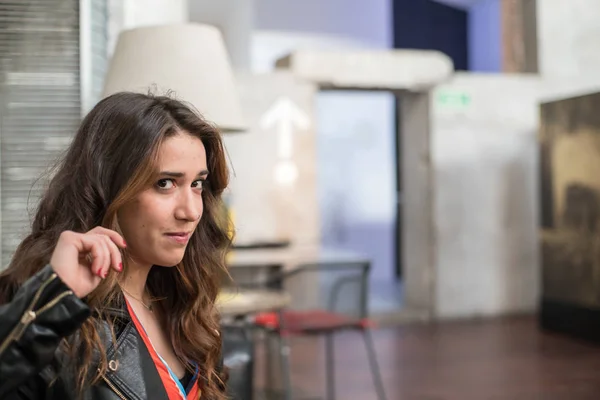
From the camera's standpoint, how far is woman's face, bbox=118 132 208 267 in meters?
1.24

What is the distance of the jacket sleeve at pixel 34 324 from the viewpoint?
882 millimetres

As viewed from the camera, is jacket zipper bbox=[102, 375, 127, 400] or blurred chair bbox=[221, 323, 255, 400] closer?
jacket zipper bbox=[102, 375, 127, 400]

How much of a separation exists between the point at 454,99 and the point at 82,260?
6.98m

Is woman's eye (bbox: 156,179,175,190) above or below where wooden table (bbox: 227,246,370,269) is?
above

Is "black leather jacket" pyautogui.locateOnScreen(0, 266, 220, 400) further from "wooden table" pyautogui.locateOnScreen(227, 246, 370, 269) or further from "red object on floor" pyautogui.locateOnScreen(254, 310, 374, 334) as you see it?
"wooden table" pyautogui.locateOnScreen(227, 246, 370, 269)

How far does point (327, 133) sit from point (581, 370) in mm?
5617

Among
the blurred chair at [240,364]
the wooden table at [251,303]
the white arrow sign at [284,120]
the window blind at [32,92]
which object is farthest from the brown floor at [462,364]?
the blurred chair at [240,364]

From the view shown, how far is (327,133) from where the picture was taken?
10398mm

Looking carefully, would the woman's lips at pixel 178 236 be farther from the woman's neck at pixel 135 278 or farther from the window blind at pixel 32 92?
the window blind at pixel 32 92

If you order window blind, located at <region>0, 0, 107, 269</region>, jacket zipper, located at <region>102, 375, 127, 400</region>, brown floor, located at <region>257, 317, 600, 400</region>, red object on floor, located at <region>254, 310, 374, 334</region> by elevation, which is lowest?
brown floor, located at <region>257, 317, 600, 400</region>

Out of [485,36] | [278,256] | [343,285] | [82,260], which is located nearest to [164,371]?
[82,260]

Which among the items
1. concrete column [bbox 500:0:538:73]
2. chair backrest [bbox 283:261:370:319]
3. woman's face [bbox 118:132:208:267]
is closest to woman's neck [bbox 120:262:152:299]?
woman's face [bbox 118:132:208:267]

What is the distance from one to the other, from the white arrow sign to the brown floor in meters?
1.69

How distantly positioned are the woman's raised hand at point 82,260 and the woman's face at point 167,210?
0.85 feet
